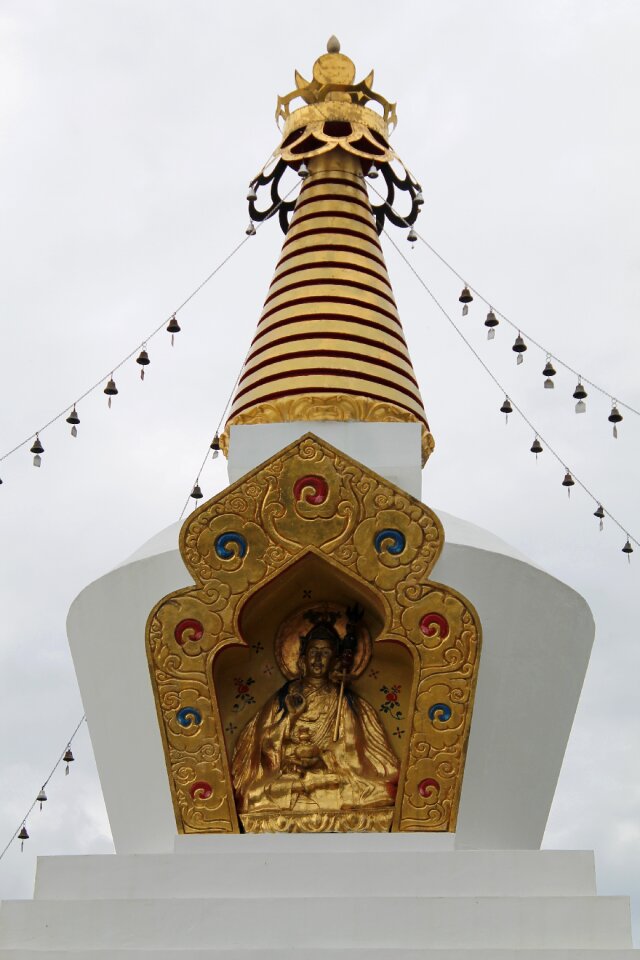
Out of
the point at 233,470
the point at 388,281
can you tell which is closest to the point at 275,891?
the point at 233,470

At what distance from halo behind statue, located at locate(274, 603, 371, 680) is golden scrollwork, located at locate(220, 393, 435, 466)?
1446 mm

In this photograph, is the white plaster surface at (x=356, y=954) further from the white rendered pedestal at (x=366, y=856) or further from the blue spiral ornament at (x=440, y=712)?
the blue spiral ornament at (x=440, y=712)

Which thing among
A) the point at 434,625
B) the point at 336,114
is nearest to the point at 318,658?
the point at 434,625

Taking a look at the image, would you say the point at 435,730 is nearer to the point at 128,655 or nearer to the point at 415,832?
the point at 415,832

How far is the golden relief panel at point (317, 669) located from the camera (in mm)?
8445

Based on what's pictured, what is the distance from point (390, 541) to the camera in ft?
28.4

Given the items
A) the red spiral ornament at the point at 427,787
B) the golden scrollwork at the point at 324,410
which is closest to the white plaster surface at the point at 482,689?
the red spiral ornament at the point at 427,787

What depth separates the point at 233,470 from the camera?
9789 millimetres

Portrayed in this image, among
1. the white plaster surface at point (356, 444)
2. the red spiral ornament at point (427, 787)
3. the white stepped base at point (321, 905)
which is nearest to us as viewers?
the white stepped base at point (321, 905)

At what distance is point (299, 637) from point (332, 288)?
9.99ft

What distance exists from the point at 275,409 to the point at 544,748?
297 cm

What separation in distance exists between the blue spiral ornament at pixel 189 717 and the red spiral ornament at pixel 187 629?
0.39 metres

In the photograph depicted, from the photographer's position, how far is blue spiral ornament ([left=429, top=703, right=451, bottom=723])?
844 cm

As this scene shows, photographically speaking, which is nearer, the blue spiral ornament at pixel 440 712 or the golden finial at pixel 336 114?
the blue spiral ornament at pixel 440 712
